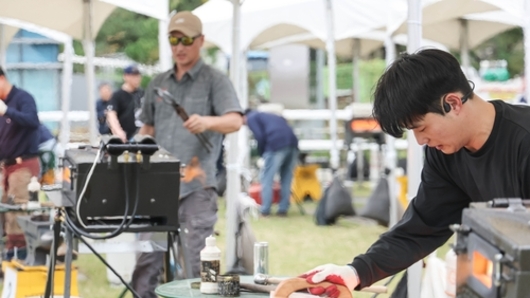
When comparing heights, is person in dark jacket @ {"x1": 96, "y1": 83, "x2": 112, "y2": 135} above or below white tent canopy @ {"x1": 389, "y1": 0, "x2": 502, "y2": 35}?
below

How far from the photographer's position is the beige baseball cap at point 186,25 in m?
5.16

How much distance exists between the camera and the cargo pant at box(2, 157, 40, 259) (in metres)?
7.34

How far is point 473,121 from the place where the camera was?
98.1 inches

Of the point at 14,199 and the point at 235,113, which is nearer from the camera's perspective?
the point at 235,113

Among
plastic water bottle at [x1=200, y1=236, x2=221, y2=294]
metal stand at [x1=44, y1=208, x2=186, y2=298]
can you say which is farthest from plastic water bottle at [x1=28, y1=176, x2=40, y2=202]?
plastic water bottle at [x1=200, y1=236, x2=221, y2=294]

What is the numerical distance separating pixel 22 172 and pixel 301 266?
2309 mm

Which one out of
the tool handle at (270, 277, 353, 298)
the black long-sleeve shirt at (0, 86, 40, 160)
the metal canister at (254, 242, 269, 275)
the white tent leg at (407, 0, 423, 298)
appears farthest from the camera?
the black long-sleeve shirt at (0, 86, 40, 160)

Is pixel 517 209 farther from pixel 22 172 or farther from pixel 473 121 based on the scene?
pixel 22 172

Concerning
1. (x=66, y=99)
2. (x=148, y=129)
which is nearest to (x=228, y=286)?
(x=148, y=129)

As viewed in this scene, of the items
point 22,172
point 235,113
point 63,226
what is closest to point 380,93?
point 63,226

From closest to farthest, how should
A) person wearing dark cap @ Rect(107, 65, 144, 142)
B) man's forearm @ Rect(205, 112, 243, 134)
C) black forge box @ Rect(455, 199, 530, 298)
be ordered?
1. black forge box @ Rect(455, 199, 530, 298)
2. man's forearm @ Rect(205, 112, 243, 134)
3. person wearing dark cap @ Rect(107, 65, 144, 142)

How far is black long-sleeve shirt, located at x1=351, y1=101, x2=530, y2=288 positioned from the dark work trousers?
211cm

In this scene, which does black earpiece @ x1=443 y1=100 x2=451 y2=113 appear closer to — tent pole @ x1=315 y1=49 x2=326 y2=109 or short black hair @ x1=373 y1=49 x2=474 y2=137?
short black hair @ x1=373 y1=49 x2=474 y2=137

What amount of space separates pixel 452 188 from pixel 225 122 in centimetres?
223
